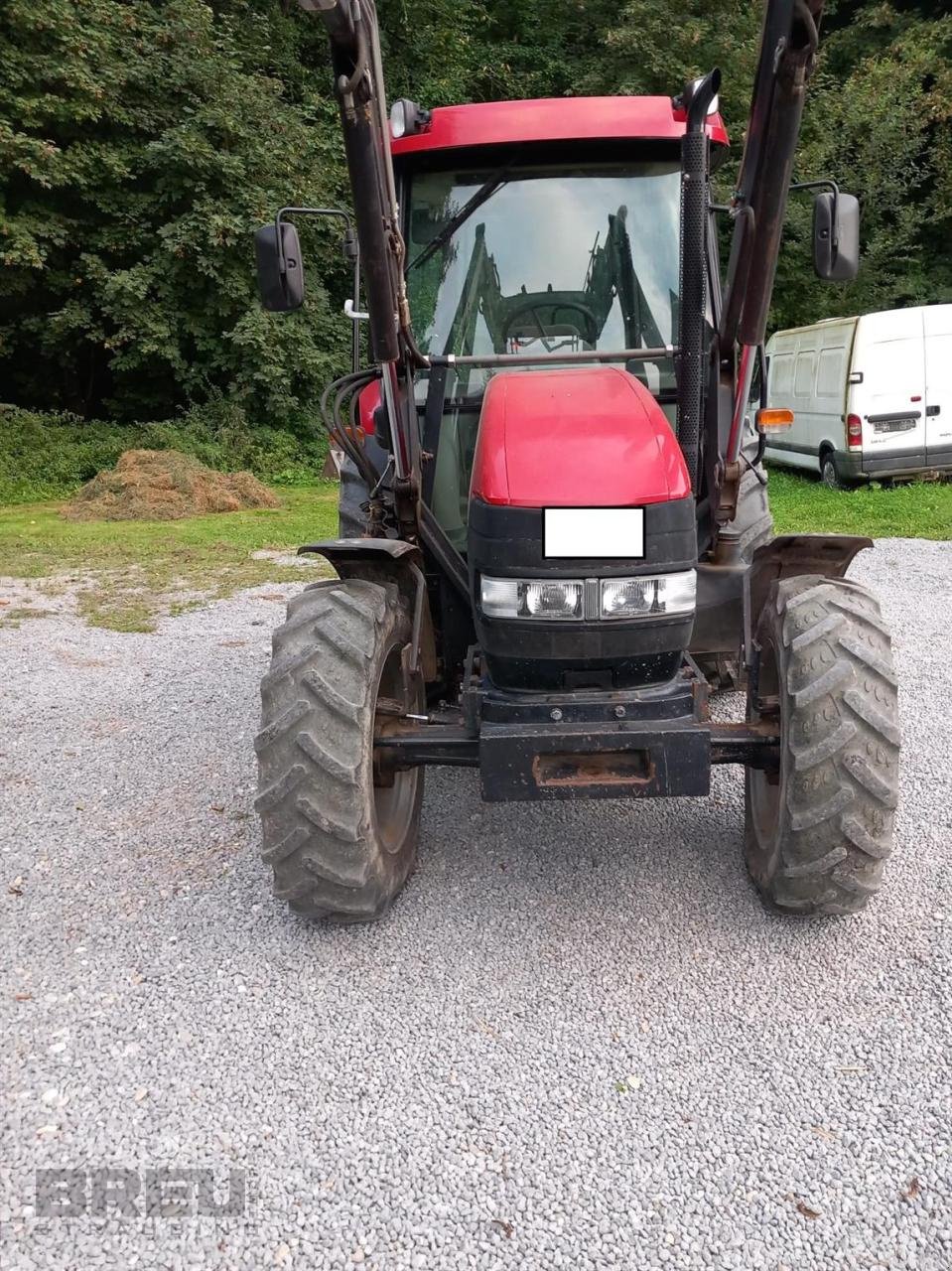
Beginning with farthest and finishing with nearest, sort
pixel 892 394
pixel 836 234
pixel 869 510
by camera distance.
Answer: pixel 892 394, pixel 869 510, pixel 836 234

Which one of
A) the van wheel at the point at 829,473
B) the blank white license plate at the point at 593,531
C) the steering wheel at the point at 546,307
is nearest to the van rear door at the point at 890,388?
the van wheel at the point at 829,473

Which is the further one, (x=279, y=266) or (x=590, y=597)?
(x=279, y=266)

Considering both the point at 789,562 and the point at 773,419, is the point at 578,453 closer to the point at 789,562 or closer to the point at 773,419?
the point at 789,562

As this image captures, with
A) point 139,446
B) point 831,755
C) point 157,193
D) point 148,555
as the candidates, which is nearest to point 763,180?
point 831,755

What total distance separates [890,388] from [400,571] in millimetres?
10327

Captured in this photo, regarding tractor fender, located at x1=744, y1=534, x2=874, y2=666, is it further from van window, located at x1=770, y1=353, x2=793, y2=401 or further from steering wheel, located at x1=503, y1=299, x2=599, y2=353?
van window, located at x1=770, y1=353, x2=793, y2=401

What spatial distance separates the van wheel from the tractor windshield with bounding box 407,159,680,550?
9840 millimetres

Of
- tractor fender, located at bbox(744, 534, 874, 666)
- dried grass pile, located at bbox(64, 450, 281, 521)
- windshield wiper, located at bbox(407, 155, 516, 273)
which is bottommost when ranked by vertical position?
dried grass pile, located at bbox(64, 450, 281, 521)

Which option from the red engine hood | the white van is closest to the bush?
the white van

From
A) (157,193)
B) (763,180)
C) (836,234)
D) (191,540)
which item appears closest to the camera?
(763,180)

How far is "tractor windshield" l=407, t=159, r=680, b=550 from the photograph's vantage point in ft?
11.9

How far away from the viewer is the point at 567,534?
260 cm

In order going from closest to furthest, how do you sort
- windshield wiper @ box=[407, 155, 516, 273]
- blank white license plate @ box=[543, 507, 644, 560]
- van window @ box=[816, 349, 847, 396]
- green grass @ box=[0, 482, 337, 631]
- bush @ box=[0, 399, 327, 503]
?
blank white license plate @ box=[543, 507, 644, 560], windshield wiper @ box=[407, 155, 516, 273], green grass @ box=[0, 482, 337, 631], van window @ box=[816, 349, 847, 396], bush @ box=[0, 399, 327, 503]

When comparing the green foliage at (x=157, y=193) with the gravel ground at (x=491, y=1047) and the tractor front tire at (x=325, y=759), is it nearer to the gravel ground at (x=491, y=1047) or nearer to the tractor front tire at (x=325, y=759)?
the gravel ground at (x=491, y=1047)
